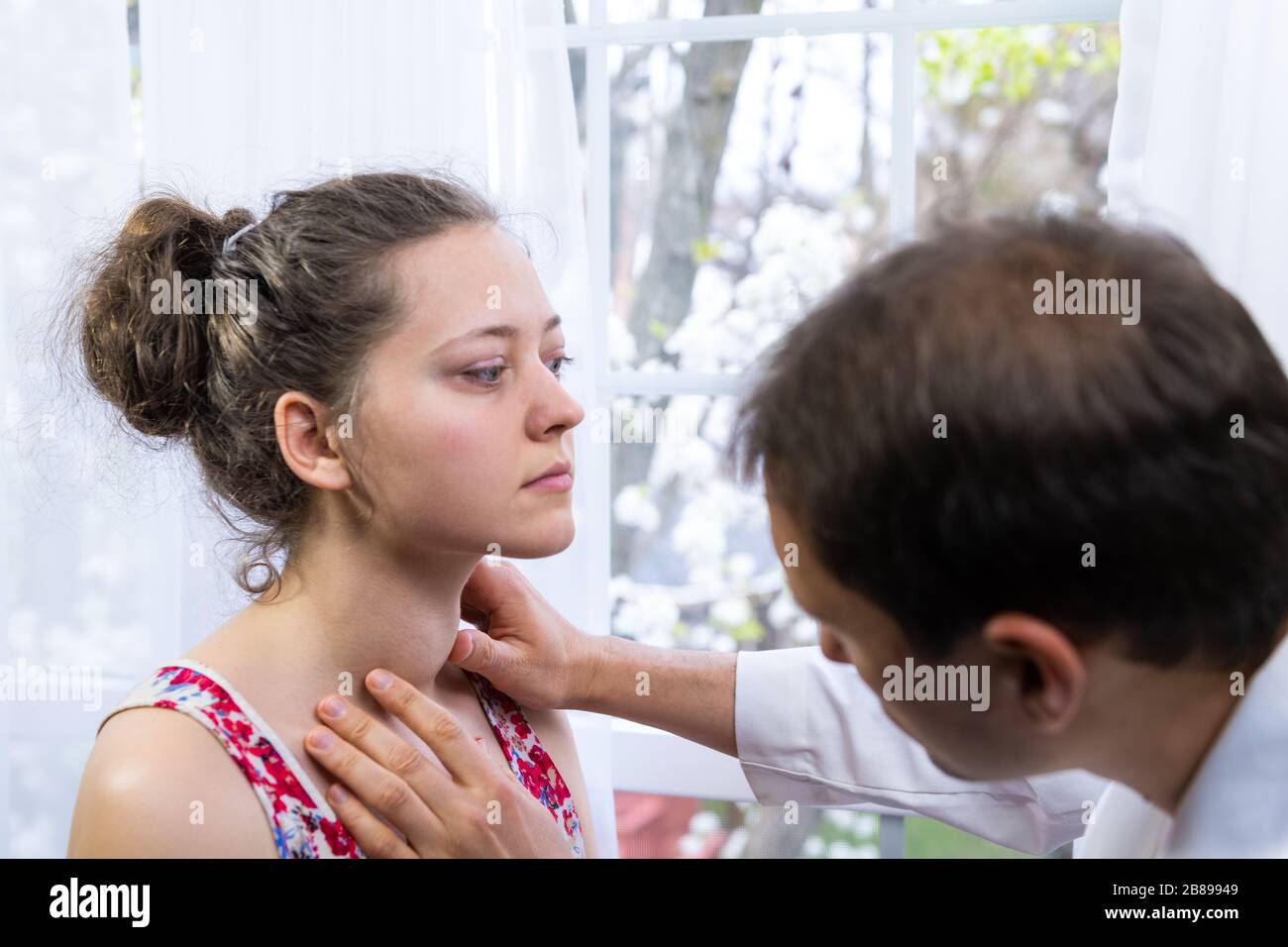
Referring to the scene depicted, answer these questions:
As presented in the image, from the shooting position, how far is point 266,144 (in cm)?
176

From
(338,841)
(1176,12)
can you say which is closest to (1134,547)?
(338,841)

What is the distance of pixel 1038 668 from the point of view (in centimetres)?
74

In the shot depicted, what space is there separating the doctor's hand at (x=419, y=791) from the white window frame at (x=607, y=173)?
2.19 feet

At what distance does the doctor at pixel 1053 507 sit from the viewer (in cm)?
69

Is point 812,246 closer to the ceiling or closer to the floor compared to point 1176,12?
closer to the floor

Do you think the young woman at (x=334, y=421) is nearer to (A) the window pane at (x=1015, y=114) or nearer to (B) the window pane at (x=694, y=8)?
(B) the window pane at (x=694, y=8)

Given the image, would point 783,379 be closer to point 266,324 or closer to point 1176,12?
point 266,324

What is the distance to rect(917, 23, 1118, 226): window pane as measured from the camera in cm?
211

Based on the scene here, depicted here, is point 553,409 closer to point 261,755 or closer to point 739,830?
point 261,755

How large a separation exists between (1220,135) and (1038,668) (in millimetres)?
1058

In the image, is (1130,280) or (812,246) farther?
(812,246)

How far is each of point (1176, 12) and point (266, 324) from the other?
4.12ft

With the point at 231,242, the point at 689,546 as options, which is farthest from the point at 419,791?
the point at 689,546

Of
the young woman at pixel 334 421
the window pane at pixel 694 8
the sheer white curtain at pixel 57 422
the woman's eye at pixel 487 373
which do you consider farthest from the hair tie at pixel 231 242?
the window pane at pixel 694 8
